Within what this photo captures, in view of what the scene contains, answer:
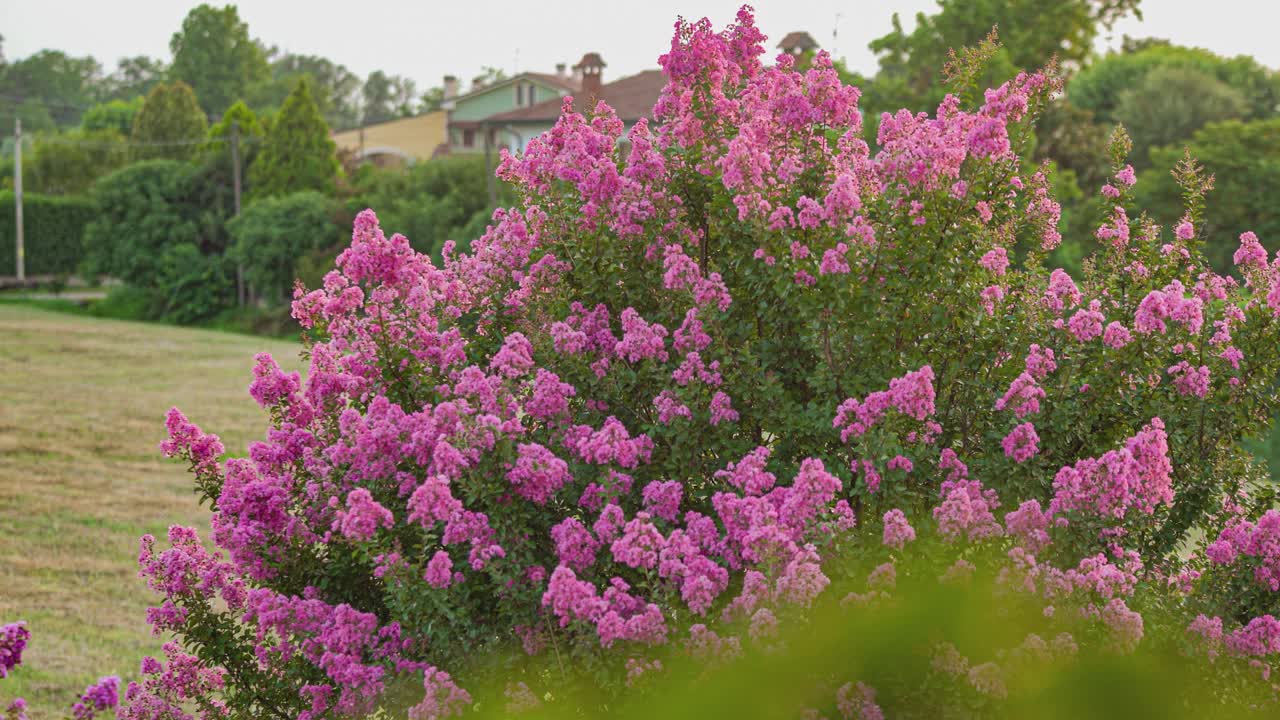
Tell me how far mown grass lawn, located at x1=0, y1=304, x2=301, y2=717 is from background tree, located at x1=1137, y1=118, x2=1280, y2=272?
20993 millimetres

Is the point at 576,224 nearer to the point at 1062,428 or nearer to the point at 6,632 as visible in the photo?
the point at 1062,428

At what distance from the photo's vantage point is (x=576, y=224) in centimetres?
433

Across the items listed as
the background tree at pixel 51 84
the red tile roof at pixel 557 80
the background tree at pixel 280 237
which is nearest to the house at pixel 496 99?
the red tile roof at pixel 557 80

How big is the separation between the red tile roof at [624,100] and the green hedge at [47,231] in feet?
56.6

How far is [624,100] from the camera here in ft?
155

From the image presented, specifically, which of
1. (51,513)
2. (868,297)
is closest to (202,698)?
(868,297)

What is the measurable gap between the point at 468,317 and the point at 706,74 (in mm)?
1255

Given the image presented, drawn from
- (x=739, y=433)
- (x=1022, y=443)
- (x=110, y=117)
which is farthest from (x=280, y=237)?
(x=110, y=117)

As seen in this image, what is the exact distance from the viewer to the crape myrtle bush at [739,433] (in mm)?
3332

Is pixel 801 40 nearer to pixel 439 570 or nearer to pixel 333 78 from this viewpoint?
pixel 439 570

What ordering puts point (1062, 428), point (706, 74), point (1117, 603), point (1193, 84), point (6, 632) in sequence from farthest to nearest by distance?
point (1193, 84)
point (706, 74)
point (1062, 428)
point (6, 632)
point (1117, 603)

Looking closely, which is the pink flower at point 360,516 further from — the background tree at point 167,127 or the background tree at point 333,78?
the background tree at point 333,78

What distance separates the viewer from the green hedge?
A: 4950 centimetres

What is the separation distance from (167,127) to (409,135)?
21.8 metres
